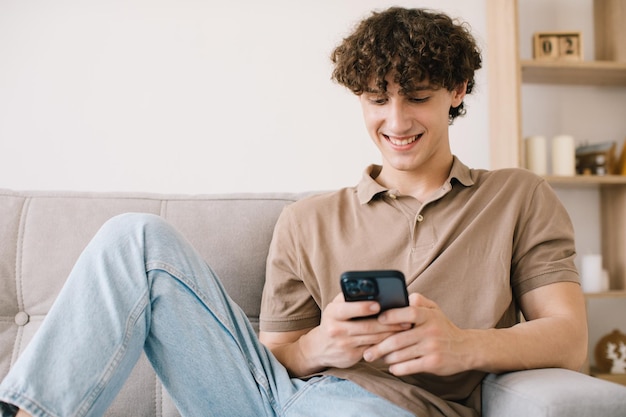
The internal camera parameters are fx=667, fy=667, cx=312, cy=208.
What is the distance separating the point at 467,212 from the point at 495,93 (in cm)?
132

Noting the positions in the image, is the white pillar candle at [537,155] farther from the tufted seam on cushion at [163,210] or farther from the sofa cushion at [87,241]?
the tufted seam on cushion at [163,210]

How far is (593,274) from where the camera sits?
246cm

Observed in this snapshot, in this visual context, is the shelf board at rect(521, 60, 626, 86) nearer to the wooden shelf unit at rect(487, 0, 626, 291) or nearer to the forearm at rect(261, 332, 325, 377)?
the wooden shelf unit at rect(487, 0, 626, 291)

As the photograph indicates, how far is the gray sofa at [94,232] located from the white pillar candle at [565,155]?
4.31 ft

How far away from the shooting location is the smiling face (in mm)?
1393

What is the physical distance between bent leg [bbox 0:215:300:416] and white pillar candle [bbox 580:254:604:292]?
5.40 ft

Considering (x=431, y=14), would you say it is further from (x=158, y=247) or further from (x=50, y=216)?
(x=50, y=216)

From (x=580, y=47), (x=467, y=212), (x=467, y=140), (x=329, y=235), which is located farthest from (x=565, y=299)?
(x=580, y=47)

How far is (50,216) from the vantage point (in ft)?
5.19

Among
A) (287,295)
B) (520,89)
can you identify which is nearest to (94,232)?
(287,295)

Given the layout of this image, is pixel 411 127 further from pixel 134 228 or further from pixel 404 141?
pixel 134 228

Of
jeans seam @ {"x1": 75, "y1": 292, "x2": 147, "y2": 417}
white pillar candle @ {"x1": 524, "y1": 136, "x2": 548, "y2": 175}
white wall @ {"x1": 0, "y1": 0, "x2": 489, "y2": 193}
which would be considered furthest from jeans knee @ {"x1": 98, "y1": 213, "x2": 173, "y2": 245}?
white pillar candle @ {"x1": 524, "y1": 136, "x2": 548, "y2": 175}

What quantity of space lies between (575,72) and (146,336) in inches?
81.3

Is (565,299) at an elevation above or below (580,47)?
below
